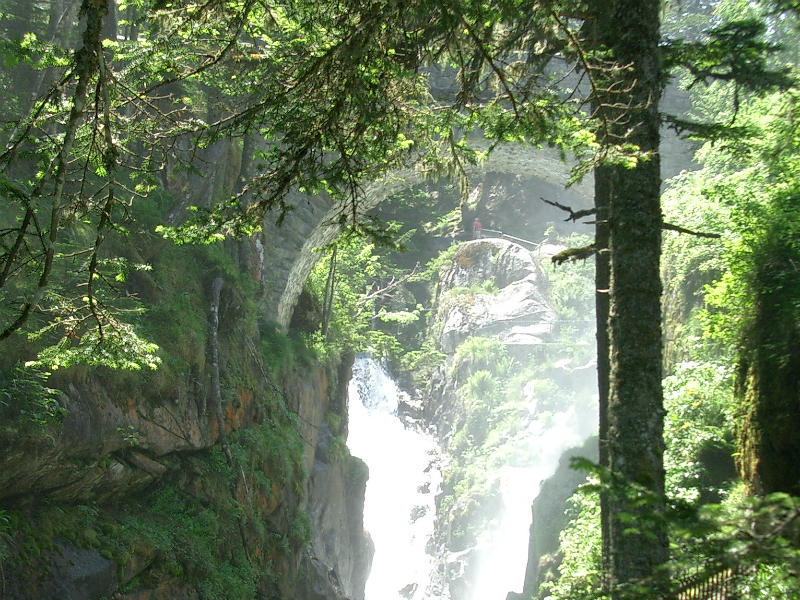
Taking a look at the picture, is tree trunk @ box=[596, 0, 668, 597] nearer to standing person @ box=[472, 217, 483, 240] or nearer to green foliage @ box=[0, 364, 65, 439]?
green foliage @ box=[0, 364, 65, 439]

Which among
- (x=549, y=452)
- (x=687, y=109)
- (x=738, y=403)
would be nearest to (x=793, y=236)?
(x=738, y=403)

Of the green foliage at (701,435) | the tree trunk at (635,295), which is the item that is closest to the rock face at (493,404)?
the green foliage at (701,435)

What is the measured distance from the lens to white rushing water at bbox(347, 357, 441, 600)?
23.2 metres

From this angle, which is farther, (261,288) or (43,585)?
(261,288)

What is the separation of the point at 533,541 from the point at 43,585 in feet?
35.4

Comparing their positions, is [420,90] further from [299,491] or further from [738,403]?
[299,491]

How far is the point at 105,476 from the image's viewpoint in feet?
22.8

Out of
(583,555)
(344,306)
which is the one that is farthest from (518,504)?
(583,555)

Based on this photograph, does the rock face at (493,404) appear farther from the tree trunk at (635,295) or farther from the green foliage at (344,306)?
the tree trunk at (635,295)

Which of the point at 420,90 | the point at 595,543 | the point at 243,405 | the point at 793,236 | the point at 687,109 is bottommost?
the point at 595,543

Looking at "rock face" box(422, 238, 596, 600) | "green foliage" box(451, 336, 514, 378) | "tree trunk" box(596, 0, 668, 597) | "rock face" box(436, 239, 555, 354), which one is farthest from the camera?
A: "rock face" box(436, 239, 555, 354)

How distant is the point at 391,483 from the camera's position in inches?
982

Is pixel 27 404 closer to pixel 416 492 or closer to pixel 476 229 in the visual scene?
pixel 416 492

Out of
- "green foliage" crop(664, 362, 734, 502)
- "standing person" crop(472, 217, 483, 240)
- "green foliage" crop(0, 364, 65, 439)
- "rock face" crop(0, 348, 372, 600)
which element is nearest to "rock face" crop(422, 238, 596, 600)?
"standing person" crop(472, 217, 483, 240)
